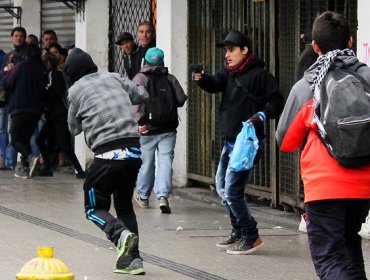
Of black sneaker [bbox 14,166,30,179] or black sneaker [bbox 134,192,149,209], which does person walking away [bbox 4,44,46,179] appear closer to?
black sneaker [bbox 14,166,30,179]

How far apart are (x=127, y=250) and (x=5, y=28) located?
12.5 meters

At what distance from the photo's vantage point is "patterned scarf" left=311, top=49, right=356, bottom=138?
6.21 m

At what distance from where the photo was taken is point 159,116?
12258mm

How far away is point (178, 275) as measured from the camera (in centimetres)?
854

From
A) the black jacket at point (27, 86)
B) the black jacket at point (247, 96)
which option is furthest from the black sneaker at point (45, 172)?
the black jacket at point (247, 96)

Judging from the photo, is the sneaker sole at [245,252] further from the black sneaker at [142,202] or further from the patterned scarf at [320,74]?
the patterned scarf at [320,74]

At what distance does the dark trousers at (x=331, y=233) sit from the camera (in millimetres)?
6145

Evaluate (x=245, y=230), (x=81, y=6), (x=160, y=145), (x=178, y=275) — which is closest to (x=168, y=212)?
(x=160, y=145)

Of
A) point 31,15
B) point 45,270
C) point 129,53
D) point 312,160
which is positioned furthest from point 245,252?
point 31,15

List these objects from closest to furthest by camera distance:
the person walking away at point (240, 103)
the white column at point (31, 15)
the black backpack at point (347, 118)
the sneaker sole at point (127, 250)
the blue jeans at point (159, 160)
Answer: the black backpack at point (347, 118) < the sneaker sole at point (127, 250) < the person walking away at point (240, 103) < the blue jeans at point (159, 160) < the white column at point (31, 15)


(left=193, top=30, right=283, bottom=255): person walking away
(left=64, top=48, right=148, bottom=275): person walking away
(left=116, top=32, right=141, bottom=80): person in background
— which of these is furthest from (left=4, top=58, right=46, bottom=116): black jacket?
(left=64, top=48, right=148, bottom=275): person walking away

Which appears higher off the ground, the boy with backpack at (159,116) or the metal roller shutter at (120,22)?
the metal roller shutter at (120,22)

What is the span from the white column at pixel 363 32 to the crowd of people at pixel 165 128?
58 centimetres

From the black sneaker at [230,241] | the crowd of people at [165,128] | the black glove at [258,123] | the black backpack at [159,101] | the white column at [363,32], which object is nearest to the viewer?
the crowd of people at [165,128]
